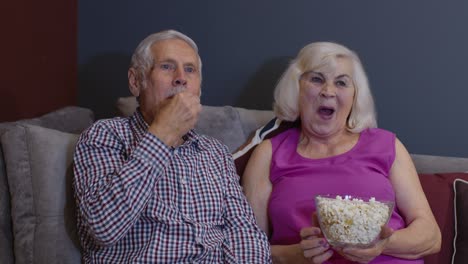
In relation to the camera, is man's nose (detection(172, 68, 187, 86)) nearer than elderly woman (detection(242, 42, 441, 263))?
Yes

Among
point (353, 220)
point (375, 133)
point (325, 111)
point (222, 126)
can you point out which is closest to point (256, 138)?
point (222, 126)

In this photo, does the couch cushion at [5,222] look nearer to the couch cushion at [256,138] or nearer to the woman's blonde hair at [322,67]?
the couch cushion at [256,138]

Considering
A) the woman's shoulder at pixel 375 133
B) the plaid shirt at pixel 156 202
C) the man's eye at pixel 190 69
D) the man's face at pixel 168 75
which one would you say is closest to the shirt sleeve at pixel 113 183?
the plaid shirt at pixel 156 202

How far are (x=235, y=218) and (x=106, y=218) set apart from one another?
449 millimetres

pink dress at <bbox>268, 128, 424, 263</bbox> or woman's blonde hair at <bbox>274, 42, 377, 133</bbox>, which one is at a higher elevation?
woman's blonde hair at <bbox>274, 42, 377, 133</bbox>

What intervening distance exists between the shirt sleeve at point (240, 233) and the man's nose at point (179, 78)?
0.31m

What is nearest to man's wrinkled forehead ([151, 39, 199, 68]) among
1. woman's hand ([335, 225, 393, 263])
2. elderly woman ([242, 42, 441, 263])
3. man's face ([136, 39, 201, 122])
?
man's face ([136, 39, 201, 122])

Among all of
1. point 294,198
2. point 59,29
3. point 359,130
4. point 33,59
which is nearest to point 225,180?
point 294,198

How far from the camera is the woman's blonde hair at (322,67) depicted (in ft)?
6.33

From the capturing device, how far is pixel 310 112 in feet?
6.33

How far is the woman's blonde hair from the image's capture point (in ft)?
6.33

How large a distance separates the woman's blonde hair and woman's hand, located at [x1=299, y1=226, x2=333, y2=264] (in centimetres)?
51

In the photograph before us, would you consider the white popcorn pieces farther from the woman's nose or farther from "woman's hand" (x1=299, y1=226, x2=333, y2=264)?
the woman's nose

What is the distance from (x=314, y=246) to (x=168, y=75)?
642 mm
